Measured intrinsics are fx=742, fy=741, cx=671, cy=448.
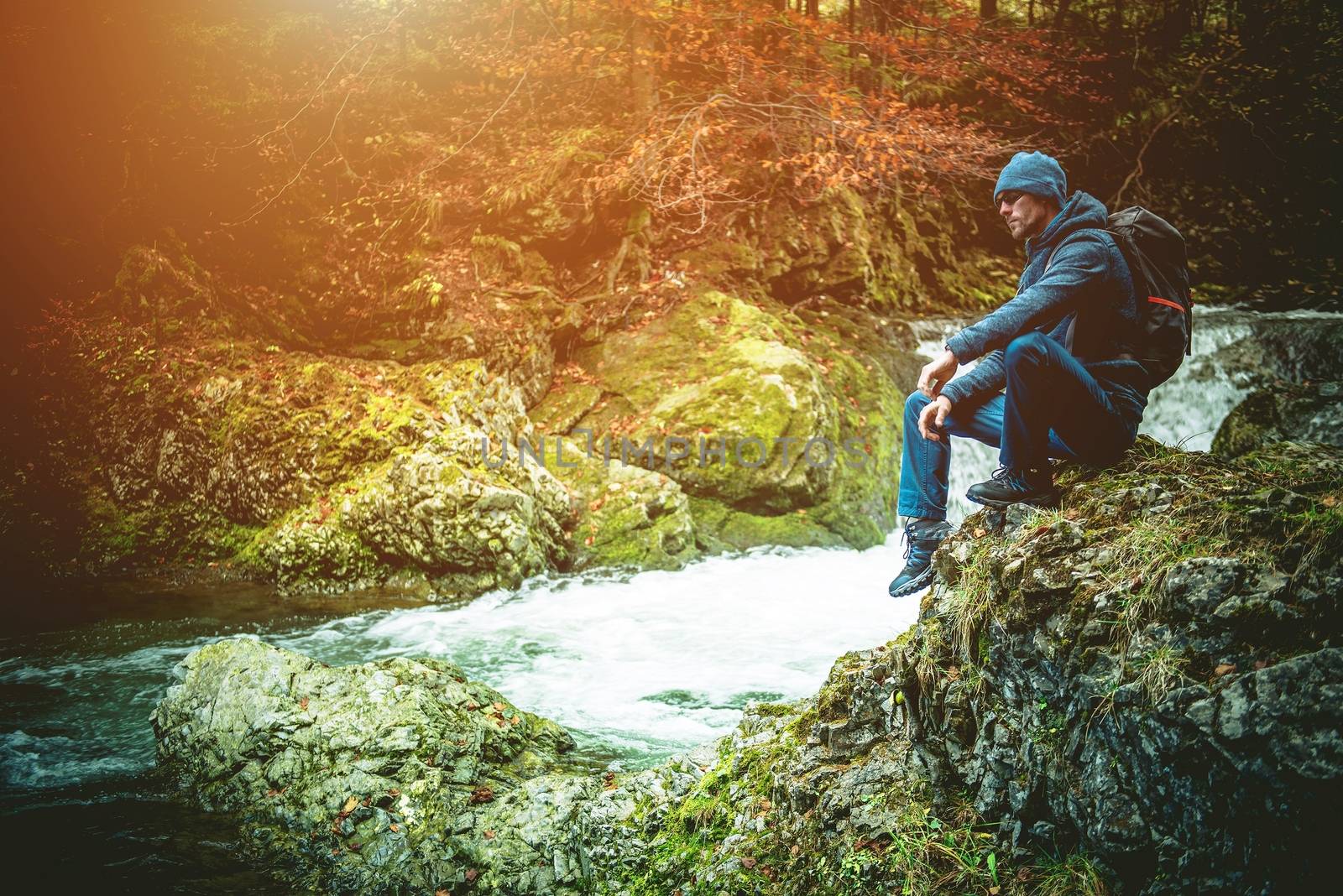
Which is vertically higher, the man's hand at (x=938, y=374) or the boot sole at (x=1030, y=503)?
the man's hand at (x=938, y=374)

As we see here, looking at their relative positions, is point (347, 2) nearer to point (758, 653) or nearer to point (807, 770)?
point (758, 653)

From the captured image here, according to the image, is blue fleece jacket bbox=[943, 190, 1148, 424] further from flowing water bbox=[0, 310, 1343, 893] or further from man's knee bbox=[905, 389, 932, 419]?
flowing water bbox=[0, 310, 1343, 893]

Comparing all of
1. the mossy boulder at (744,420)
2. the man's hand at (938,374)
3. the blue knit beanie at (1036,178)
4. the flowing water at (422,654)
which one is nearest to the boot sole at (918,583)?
the man's hand at (938,374)

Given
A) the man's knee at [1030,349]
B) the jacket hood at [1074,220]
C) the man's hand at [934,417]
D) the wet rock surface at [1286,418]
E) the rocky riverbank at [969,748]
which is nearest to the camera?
the rocky riverbank at [969,748]

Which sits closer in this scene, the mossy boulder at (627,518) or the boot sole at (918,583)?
the boot sole at (918,583)

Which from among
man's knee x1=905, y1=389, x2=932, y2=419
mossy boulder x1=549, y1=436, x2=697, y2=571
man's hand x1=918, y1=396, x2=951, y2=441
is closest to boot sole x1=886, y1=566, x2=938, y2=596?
man's hand x1=918, y1=396, x2=951, y2=441

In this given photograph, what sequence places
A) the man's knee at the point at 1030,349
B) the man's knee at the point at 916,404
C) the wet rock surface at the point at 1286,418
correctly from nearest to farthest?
the man's knee at the point at 1030,349, the man's knee at the point at 916,404, the wet rock surface at the point at 1286,418

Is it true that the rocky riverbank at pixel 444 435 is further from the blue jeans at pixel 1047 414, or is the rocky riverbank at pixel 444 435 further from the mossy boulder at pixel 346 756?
the blue jeans at pixel 1047 414

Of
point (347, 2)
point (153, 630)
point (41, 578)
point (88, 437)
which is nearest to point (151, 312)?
point (88, 437)

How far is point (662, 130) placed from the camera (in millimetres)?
12188

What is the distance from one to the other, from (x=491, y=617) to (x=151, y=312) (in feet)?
24.0

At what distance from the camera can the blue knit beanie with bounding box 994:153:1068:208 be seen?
327cm

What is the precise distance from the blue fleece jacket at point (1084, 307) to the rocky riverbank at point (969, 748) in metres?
0.41

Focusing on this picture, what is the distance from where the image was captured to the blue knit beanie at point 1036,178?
327cm
